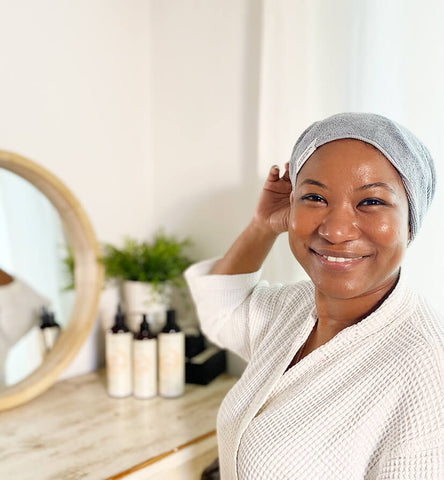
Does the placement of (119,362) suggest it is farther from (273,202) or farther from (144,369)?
(273,202)

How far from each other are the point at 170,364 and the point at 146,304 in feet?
0.70

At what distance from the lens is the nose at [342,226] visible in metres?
0.76

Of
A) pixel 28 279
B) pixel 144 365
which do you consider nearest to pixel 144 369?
pixel 144 365

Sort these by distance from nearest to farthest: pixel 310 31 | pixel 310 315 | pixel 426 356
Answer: pixel 426 356
pixel 310 315
pixel 310 31

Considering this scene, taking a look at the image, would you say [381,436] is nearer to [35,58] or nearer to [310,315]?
[310,315]

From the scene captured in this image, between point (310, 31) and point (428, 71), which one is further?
point (310, 31)

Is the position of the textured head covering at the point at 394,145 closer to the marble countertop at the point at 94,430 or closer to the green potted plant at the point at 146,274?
the marble countertop at the point at 94,430

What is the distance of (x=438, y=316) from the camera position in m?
0.78

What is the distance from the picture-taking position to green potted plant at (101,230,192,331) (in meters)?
1.59

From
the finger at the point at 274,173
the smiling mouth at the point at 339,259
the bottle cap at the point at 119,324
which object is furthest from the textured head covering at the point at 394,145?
the bottle cap at the point at 119,324

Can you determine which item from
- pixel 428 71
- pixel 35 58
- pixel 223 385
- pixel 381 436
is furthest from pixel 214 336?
pixel 35 58

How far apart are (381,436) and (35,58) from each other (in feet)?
4.09

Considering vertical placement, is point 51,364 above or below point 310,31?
below

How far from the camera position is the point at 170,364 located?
57.1 inches
